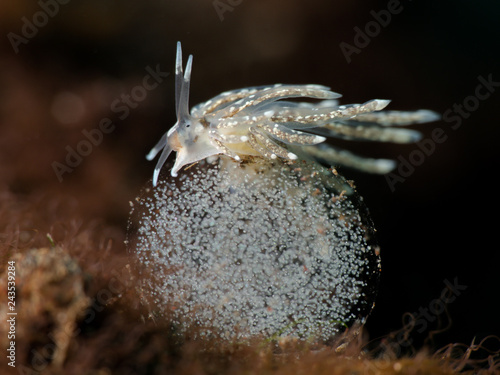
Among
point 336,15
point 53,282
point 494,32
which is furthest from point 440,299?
point 53,282

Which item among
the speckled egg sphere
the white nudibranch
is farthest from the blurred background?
the speckled egg sphere

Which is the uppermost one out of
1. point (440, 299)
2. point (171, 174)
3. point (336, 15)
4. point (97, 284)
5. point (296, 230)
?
point (336, 15)

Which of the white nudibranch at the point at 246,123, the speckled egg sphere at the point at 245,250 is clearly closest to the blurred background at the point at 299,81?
the white nudibranch at the point at 246,123

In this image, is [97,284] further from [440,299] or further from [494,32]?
[494,32]

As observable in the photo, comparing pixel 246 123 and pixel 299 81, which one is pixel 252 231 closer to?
pixel 246 123

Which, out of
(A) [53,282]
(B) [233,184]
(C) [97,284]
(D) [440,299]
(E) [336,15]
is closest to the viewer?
(A) [53,282]

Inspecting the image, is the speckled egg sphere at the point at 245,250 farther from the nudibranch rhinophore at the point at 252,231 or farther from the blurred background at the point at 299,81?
the blurred background at the point at 299,81

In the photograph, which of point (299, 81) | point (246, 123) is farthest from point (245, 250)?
point (299, 81)
